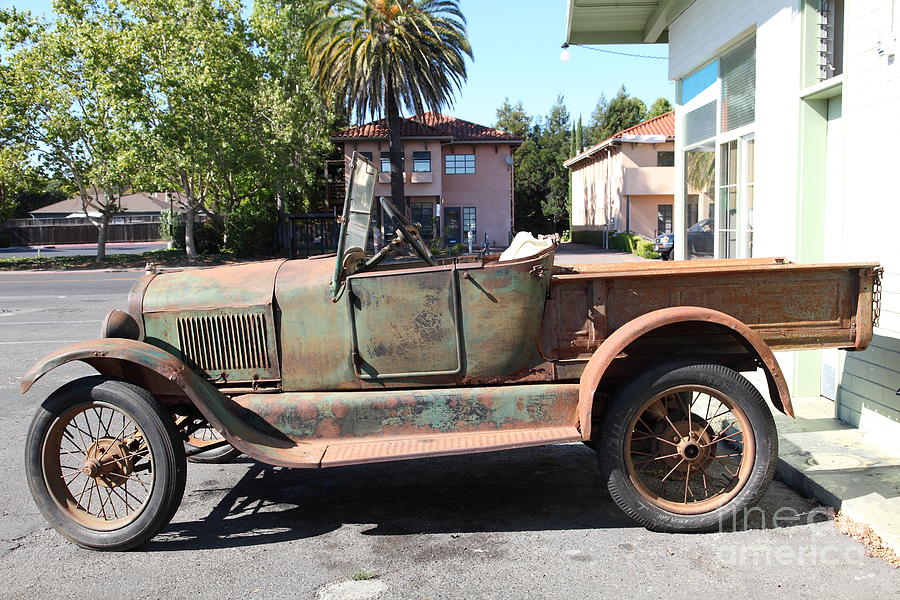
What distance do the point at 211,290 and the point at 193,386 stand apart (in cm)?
65

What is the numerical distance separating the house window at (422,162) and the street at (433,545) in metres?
34.9

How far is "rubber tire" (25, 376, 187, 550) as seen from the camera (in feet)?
12.3

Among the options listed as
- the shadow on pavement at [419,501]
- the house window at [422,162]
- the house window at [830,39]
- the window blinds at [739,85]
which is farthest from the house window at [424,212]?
the shadow on pavement at [419,501]

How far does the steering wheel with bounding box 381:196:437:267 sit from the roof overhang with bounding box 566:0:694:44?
652 cm

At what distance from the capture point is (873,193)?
16.6 ft

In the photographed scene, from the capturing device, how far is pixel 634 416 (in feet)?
12.6

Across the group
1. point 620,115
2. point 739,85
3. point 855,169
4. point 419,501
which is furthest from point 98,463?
point 620,115

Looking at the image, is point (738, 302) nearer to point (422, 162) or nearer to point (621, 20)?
point (621, 20)

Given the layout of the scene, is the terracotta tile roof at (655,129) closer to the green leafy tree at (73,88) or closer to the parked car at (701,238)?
the green leafy tree at (73,88)

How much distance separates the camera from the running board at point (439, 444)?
12.1 feet

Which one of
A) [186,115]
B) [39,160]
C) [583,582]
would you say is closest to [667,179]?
[186,115]

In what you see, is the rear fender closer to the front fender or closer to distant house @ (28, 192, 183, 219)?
the front fender

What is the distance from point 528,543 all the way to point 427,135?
3617cm

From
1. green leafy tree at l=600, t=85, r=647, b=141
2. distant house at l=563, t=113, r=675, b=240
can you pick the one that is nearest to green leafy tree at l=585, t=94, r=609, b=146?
green leafy tree at l=600, t=85, r=647, b=141
